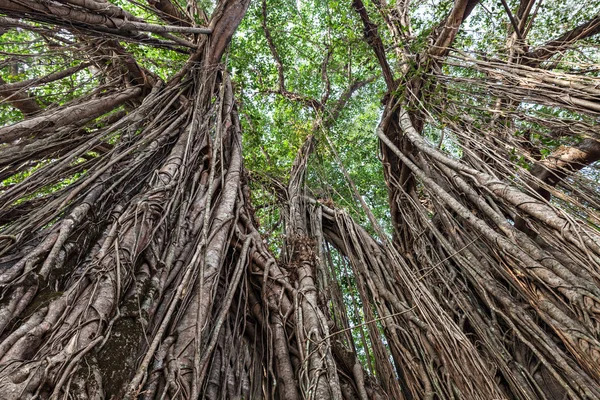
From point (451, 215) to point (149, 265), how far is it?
72.9 inches

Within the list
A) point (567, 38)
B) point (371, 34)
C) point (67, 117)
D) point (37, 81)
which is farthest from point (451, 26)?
point (37, 81)

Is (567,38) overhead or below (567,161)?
overhead

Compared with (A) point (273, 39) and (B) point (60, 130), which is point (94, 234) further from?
(A) point (273, 39)

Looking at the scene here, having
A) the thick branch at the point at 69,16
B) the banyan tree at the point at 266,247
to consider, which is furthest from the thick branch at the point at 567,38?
the thick branch at the point at 69,16

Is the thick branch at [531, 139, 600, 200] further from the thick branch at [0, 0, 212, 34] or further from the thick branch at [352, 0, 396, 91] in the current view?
the thick branch at [0, 0, 212, 34]

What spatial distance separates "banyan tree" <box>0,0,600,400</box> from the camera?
1095mm

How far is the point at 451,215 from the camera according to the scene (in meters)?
2.26

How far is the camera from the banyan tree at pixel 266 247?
109 cm

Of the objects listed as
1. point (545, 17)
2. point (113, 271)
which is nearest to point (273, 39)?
point (545, 17)

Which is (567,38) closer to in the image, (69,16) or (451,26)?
(451,26)

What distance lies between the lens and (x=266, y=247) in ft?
6.17

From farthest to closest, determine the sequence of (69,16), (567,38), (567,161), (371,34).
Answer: (567,38) < (371,34) < (567,161) < (69,16)

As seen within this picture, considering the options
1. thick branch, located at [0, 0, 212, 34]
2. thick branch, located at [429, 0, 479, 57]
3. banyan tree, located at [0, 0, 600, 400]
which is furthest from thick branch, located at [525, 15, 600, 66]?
thick branch, located at [0, 0, 212, 34]

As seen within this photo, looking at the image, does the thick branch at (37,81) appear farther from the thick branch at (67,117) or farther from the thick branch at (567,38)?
the thick branch at (567,38)
